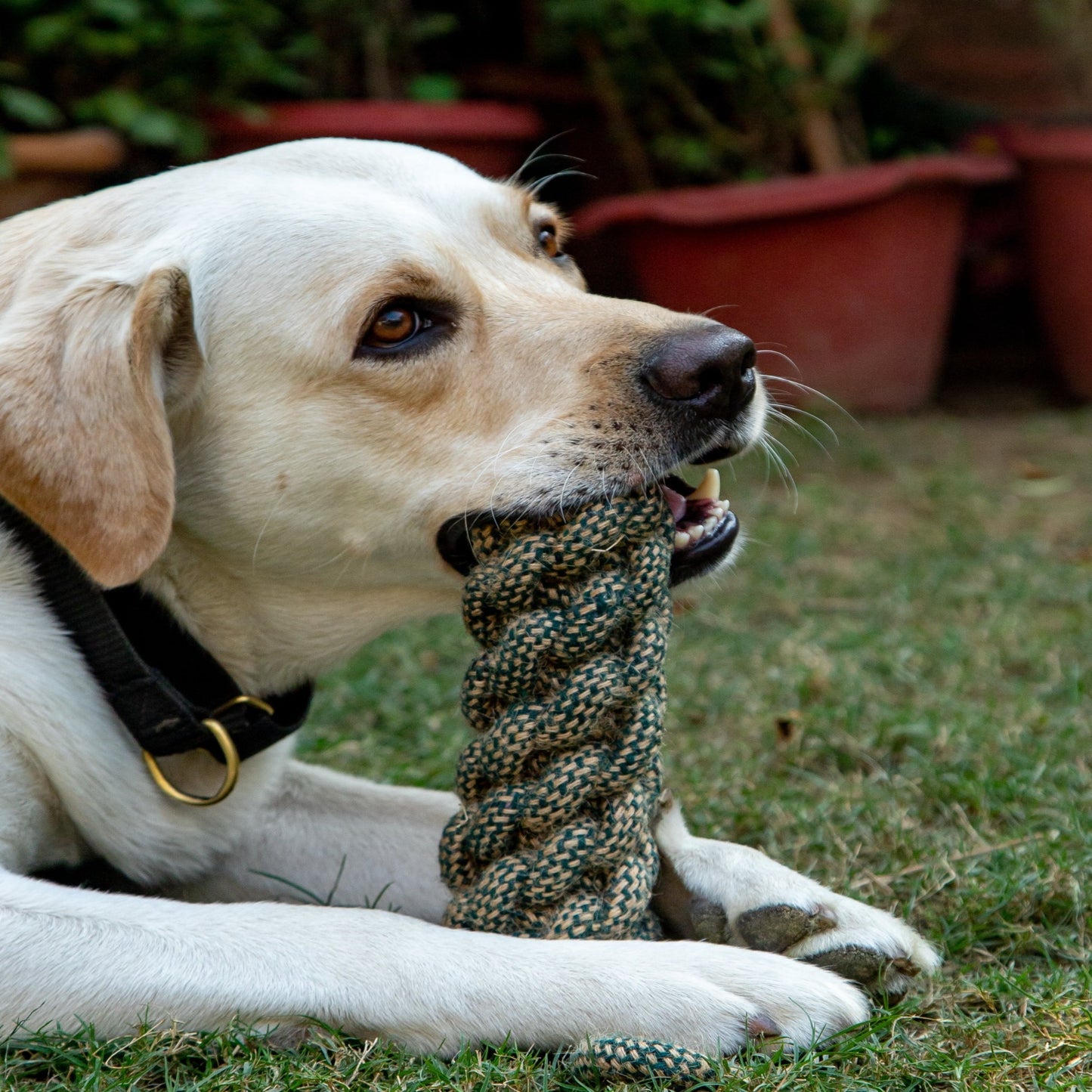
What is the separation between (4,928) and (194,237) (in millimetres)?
1146

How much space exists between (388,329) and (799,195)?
4.37 meters

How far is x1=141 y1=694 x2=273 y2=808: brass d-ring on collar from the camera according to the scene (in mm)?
2227

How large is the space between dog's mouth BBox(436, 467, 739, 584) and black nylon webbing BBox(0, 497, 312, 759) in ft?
1.42

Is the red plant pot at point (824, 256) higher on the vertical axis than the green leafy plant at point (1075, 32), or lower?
lower

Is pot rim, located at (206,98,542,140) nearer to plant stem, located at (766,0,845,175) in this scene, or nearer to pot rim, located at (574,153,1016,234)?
pot rim, located at (574,153,1016,234)

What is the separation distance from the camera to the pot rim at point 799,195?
628cm

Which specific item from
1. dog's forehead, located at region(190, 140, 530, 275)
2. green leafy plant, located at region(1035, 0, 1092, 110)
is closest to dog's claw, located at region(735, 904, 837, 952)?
dog's forehead, located at region(190, 140, 530, 275)

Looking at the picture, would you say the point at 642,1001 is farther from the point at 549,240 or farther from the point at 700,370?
the point at 549,240

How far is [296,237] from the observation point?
2.34m

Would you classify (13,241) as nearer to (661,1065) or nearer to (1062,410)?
(661,1065)

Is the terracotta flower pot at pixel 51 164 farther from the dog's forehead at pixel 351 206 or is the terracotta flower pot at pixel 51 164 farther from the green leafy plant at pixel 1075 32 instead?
the green leafy plant at pixel 1075 32

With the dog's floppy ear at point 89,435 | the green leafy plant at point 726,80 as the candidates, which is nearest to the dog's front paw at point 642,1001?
the dog's floppy ear at point 89,435

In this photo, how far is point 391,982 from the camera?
6.07 ft

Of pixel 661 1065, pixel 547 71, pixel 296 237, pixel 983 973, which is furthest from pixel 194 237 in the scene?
pixel 547 71
